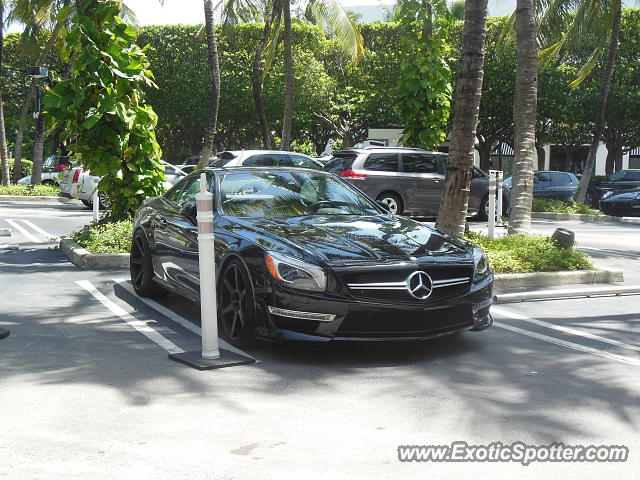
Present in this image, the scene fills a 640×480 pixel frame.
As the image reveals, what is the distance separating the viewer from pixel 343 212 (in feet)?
24.4

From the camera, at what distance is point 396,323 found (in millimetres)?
5832

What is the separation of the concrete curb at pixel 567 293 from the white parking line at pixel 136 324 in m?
3.73

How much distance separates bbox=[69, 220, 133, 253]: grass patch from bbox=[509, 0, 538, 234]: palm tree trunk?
560cm

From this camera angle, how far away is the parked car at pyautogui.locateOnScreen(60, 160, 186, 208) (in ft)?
72.2

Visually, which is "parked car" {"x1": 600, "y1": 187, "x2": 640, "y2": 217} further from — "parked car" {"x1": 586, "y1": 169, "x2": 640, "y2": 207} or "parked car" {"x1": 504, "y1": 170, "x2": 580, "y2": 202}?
"parked car" {"x1": 586, "y1": 169, "x2": 640, "y2": 207}

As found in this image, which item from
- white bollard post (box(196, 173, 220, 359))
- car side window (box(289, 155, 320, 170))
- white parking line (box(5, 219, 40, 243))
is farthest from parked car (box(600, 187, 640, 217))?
white bollard post (box(196, 173, 220, 359))

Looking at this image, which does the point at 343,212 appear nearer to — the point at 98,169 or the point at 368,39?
the point at 98,169

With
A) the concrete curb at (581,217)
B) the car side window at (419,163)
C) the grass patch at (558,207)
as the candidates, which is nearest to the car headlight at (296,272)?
the car side window at (419,163)

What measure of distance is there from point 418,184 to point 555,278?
9009mm

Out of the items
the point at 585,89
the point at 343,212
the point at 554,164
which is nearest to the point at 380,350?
the point at 343,212

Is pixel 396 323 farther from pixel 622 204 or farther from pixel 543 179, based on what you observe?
pixel 543 179

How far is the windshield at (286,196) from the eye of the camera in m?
7.26

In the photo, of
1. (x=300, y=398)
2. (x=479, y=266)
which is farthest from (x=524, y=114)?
(x=300, y=398)

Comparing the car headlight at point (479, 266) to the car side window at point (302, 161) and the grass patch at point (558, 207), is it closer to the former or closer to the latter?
the car side window at point (302, 161)
